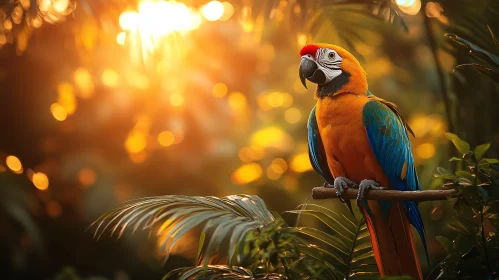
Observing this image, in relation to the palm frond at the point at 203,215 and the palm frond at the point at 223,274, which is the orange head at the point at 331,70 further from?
the palm frond at the point at 223,274

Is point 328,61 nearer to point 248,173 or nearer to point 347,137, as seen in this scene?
point 347,137

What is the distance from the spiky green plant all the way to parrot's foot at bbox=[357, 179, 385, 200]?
10cm

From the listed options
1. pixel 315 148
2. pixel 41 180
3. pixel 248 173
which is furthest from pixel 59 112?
pixel 315 148

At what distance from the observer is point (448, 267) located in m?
1.09

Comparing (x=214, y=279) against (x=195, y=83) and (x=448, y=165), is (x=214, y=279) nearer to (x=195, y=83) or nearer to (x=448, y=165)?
(x=448, y=165)

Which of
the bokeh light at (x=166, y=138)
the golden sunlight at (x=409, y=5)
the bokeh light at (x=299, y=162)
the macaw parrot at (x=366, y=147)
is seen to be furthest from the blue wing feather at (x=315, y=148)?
the bokeh light at (x=299, y=162)

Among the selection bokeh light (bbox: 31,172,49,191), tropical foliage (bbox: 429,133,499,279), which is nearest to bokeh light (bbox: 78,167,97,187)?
bokeh light (bbox: 31,172,49,191)

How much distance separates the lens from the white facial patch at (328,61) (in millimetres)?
1064

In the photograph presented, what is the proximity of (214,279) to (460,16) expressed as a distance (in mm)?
955

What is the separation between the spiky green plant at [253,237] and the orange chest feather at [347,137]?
0.10 meters

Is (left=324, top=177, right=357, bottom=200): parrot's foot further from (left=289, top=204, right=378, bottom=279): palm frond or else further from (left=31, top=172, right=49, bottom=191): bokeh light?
(left=31, top=172, right=49, bottom=191): bokeh light

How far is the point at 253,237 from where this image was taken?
36.4 inches

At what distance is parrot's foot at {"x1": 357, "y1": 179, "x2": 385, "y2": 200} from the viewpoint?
1.05 m

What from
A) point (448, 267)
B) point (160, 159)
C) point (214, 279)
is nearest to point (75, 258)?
point (160, 159)
